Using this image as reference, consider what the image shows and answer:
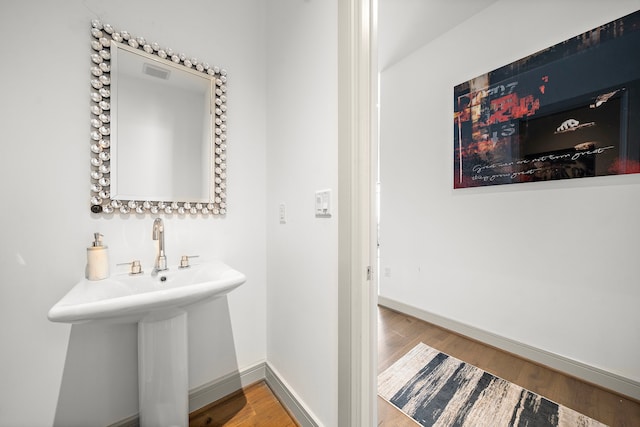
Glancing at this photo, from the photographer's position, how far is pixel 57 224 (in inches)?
36.4

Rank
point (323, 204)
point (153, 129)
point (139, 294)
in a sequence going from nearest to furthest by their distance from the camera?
point (139, 294) → point (323, 204) → point (153, 129)

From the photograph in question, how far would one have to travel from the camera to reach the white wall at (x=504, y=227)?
4.54 ft

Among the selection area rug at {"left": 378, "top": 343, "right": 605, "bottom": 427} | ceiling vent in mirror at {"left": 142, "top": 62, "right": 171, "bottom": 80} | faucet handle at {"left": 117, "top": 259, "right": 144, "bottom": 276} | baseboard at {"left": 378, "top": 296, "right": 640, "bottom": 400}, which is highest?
ceiling vent in mirror at {"left": 142, "top": 62, "right": 171, "bottom": 80}

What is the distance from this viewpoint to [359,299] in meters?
0.87

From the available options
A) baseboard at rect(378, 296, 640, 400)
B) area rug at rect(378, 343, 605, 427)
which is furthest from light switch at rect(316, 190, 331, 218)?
baseboard at rect(378, 296, 640, 400)

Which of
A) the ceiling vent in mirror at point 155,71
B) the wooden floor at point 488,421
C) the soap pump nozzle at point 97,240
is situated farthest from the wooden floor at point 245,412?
the ceiling vent in mirror at point 155,71

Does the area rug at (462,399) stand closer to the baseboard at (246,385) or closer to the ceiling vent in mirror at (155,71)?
→ the baseboard at (246,385)

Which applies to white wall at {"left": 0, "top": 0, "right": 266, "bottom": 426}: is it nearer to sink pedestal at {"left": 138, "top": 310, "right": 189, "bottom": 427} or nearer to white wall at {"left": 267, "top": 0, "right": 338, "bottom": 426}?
sink pedestal at {"left": 138, "top": 310, "right": 189, "bottom": 427}

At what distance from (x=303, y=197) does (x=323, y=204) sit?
0.18 meters

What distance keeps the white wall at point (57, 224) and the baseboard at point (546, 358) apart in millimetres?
2057

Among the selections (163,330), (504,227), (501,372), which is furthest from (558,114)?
(163,330)

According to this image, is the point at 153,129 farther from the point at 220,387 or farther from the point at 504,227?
the point at 504,227

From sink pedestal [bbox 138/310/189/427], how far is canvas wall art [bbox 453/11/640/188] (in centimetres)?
234

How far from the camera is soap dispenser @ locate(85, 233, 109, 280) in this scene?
3.07 feet
